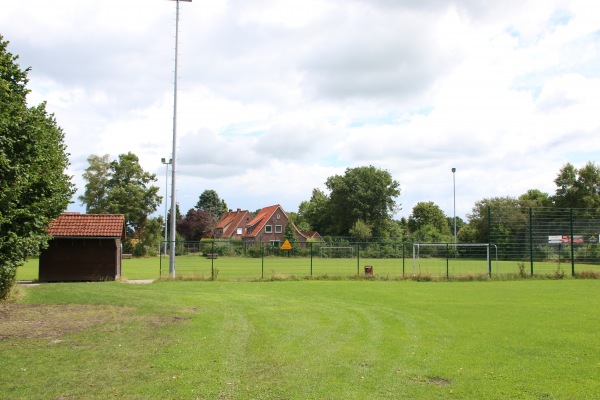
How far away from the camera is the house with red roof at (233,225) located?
299 feet

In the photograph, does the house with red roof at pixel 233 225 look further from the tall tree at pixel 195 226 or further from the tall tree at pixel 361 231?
the tall tree at pixel 361 231

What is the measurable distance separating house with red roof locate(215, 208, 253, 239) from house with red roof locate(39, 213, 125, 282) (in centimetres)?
6492

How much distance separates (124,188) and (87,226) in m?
43.8

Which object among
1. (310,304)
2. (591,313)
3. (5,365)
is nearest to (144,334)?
(5,365)

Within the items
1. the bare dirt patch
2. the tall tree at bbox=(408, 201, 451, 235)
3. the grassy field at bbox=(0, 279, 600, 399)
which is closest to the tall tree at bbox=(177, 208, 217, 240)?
the tall tree at bbox=(408, 201, 451, 235)

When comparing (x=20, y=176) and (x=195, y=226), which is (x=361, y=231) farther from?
(x=20, y=176)

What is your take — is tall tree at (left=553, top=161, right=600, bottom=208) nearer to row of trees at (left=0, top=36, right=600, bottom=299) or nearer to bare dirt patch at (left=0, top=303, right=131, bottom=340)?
row of trees at (left=0, top=36, right=600, bottom=299)

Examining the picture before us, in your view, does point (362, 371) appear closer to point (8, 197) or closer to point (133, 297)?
point (8, 197)

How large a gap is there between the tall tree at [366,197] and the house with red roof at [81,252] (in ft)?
201

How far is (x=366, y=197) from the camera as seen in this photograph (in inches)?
3265

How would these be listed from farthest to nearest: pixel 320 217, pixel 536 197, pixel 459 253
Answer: pixel 320 217 < pixel 536 197 < pixel 459 253

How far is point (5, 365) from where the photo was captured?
8.14m

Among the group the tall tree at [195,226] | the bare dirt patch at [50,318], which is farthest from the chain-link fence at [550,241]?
the tall tree at [195,226]

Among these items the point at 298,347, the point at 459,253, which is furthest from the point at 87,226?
the point at 459,253
